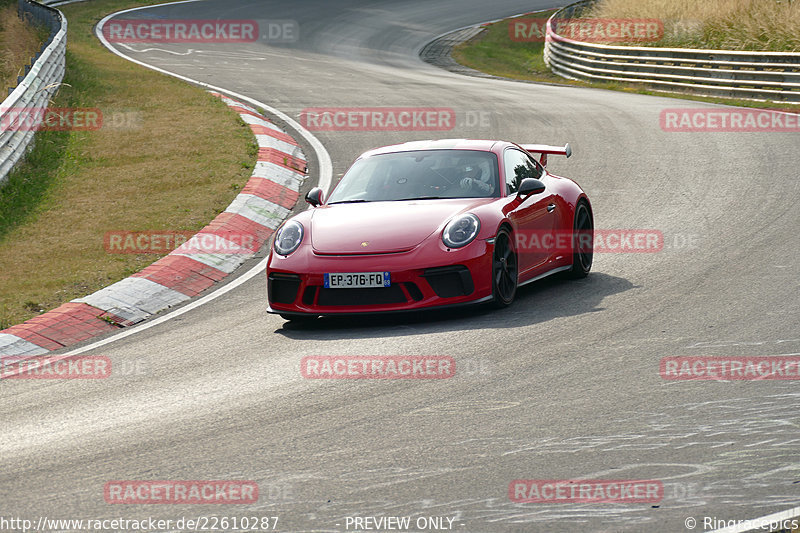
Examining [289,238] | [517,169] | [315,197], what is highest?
[517,169]

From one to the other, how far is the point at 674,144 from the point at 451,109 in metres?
5.03

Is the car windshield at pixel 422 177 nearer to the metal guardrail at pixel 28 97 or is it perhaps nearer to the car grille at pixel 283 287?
the car grille at pixel 283 287

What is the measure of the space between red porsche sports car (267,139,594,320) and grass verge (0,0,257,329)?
8.61 feet

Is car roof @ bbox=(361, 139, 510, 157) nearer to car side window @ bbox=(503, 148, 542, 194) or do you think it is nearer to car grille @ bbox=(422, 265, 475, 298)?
car side window @ bbox=(503, 148, 542, 194)

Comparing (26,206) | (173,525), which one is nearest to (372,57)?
(26,206)

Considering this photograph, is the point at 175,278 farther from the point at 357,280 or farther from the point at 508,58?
the point at 508,58

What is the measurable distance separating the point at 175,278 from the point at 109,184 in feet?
14.0

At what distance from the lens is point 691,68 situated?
24.9 m

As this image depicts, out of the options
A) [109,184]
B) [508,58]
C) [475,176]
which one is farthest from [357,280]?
[508,58]

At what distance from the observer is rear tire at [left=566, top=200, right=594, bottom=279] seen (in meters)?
10.0

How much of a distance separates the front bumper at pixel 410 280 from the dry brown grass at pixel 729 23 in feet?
59.1

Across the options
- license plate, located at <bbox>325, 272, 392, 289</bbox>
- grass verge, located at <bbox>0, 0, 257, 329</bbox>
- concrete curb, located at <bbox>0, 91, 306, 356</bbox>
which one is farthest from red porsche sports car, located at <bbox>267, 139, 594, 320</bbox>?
grass verge, located at <bbox>0, 0, 257, 329</bbox>

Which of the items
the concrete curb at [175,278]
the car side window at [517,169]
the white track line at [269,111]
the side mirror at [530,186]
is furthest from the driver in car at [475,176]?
the concrete curb at [175,278]

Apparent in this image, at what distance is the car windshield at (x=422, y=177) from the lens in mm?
9531
